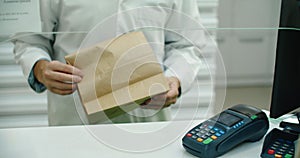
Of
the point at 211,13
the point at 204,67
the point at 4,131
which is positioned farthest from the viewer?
the point at 211,13

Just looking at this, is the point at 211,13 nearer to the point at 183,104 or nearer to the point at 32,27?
the point at 183,104

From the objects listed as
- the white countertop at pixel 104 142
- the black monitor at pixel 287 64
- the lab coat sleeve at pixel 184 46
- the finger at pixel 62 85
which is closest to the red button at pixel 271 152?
the white countertop at pixel 104 142

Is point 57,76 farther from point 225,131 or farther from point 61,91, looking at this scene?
point 225,131

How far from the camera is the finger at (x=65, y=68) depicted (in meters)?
0.68

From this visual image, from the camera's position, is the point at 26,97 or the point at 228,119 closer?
the point at 228,119

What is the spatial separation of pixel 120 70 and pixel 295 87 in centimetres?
33

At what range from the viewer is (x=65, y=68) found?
70 cm

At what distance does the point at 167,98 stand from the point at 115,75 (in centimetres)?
15

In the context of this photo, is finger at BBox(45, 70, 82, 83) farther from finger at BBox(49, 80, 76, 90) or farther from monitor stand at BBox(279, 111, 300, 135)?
monitor stand at BBox(279, 111, 300, 135)

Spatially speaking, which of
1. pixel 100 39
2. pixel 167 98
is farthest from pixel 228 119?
pixel 100 39

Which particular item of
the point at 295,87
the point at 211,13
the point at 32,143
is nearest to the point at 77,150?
the point at 32,143

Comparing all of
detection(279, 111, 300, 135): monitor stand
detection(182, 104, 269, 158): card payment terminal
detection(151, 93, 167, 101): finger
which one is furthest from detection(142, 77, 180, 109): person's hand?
detection(279, 111, 300, 135): monitor stand

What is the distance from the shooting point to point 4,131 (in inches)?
28.9

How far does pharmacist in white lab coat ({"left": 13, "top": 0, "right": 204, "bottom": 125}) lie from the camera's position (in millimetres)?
739
